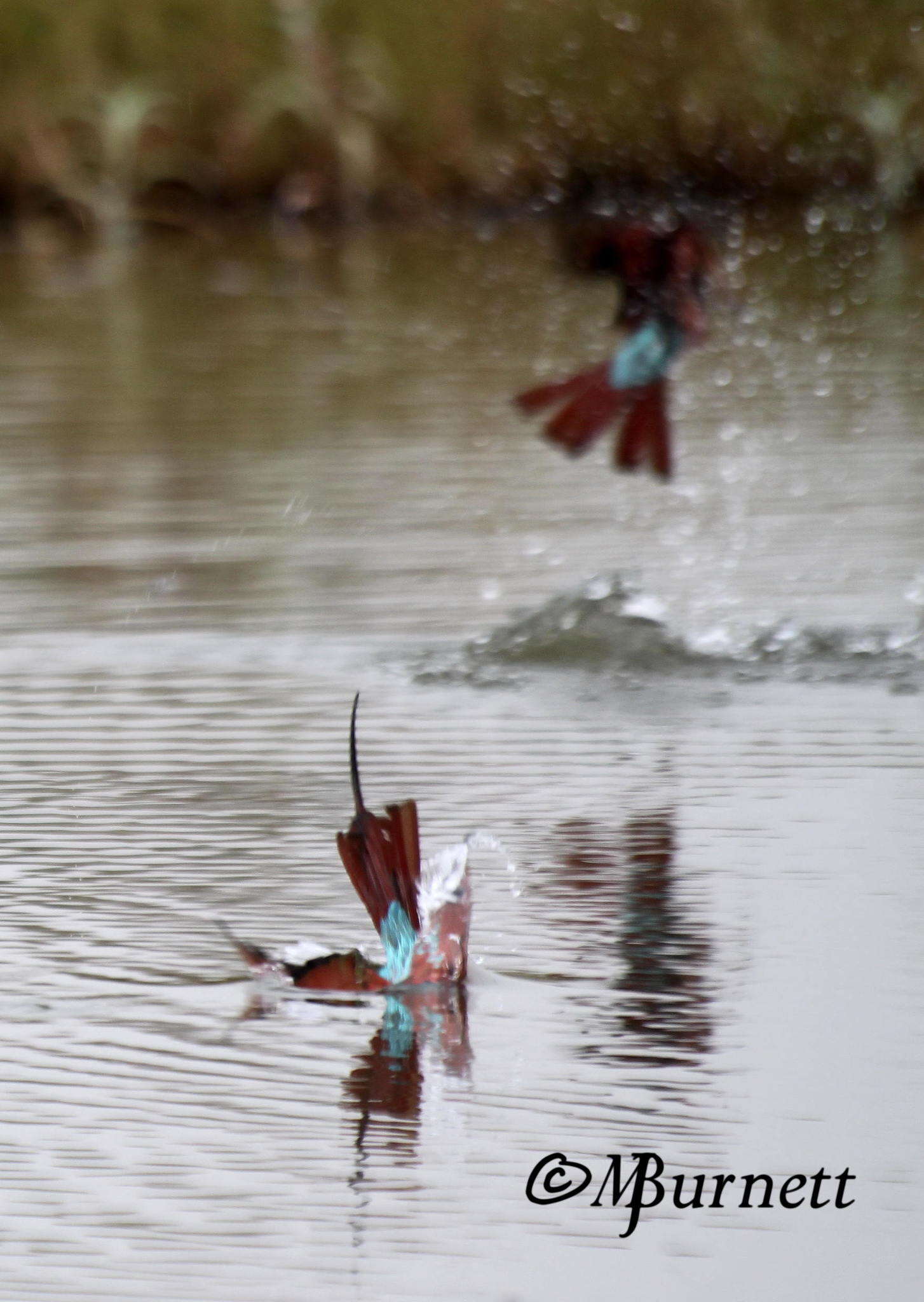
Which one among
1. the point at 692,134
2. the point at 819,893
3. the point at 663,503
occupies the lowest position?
the point at 692,134

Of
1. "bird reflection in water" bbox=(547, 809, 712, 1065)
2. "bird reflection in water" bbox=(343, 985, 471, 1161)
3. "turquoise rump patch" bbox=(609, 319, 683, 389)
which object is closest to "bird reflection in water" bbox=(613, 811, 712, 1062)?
"bird reflection in water" bbox=(547, 809, 712, 1065)

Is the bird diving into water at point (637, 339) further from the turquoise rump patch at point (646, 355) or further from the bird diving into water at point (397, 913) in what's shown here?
the bird diving into water at point (397, 913)

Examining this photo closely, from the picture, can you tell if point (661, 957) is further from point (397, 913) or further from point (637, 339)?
point (637, 339)

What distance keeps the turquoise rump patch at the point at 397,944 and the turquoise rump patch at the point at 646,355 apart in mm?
875

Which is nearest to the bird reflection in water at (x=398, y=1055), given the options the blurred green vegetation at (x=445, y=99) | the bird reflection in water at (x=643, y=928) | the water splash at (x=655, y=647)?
the bird reflection in water at (x=643, y=928)

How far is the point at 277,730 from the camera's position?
528 centimetres

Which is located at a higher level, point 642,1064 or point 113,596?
point 642,1064

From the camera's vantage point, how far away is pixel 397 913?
362 cm

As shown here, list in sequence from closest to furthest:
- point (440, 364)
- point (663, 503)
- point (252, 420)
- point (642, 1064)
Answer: point (642, 1064)
point (663, 503)
point (252, 420)
point (440, 364)

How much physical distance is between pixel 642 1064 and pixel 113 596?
3428 millimetres

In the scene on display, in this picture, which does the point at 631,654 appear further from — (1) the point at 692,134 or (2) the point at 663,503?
(1) the point at 692,134

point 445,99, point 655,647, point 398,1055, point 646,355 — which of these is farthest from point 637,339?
point 445,99

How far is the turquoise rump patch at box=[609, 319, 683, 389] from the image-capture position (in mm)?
4035

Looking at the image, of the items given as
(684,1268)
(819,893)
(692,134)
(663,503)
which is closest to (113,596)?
(663,503)
